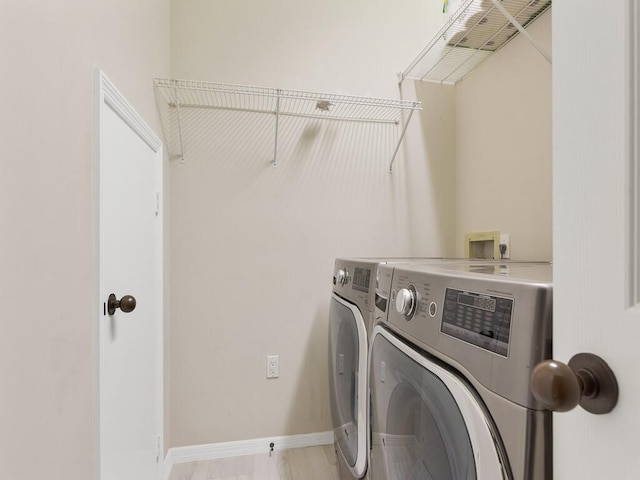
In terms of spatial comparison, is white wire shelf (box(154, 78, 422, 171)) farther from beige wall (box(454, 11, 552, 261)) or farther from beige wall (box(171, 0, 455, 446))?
beige wall (box(454, 11, 552, 261))

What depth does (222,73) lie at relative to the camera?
1896 mm

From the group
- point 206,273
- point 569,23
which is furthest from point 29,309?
point 206,273

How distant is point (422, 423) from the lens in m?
0.76

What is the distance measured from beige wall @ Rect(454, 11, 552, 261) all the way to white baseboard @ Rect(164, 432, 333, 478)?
4.77 ft

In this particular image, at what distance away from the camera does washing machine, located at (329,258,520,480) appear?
1133mm

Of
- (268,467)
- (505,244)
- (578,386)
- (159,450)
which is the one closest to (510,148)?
(505,244)

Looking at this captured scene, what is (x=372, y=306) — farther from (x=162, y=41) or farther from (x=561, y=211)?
(x=162, y=41)

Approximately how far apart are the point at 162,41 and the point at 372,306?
1.68 meters

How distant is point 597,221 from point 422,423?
60cm

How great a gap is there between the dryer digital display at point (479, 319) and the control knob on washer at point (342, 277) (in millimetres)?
804

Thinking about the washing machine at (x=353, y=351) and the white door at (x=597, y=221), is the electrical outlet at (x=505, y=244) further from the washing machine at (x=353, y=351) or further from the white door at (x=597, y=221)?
the white door at (x=597, y=221)

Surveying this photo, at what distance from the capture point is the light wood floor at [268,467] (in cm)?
168

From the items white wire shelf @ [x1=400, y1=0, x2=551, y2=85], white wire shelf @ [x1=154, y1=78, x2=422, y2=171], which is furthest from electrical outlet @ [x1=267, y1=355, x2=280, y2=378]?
white wire shelf @ [x1=400, y1=0, x2=551, y2=85]

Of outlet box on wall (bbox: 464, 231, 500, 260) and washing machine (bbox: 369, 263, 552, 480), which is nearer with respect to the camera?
washing machine (bbox: 369, 263, 552, 480)
